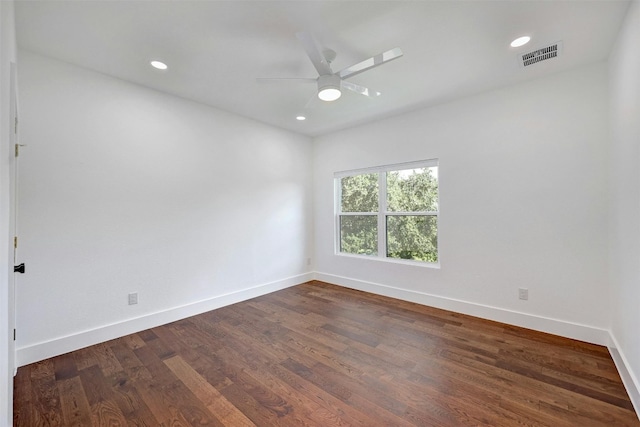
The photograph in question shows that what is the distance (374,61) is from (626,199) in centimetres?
214

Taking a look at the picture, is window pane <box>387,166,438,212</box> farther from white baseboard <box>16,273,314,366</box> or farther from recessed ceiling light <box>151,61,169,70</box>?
recessed ceiling light <box>151,61,169,70</box>

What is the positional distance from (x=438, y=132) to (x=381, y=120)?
89cm

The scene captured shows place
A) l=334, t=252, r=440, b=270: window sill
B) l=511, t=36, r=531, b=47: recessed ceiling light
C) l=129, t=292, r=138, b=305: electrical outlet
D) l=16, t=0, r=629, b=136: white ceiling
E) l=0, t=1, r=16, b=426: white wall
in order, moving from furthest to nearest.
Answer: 1. l=334, t=252, r=440, b=270: window sill
2. l=129, t=292, r=138, b=305: electrical outlet
3. l=511, t=36, r=531, b=47: recessed ceiling light
4. l=16, t=0, r=629, b=136: white ceiling
5. l=0, t=1, r=16, b=426: white wall

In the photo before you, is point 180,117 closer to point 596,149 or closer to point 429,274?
point 429,274

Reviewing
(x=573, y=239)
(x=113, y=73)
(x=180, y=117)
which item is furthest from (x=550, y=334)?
(x=113, y=73)

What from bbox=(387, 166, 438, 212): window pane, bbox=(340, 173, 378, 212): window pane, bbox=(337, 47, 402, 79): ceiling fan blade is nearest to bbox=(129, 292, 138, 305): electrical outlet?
bbox=(337, 47, 402, 79): ceiling fan blade

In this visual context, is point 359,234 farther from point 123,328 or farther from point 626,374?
point 123,328

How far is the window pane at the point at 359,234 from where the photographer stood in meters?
4.33

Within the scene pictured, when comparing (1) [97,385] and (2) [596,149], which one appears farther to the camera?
(2) [596,149]

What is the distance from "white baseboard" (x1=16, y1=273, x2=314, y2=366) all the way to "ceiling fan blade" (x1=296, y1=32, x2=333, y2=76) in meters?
3.02

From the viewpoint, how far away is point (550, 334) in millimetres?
2748

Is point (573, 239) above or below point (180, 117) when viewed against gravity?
below

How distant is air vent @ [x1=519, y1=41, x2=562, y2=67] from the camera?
2293mm

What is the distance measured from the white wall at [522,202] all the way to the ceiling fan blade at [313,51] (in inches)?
78.6
